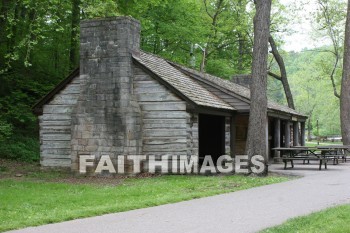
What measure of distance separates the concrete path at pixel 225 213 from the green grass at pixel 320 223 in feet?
1.06

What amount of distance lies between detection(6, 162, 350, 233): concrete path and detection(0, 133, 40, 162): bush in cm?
1228

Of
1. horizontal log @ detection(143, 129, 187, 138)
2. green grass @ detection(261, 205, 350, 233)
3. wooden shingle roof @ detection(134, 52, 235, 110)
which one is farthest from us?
wooden shingle roof @ detection(134, 52, 235, 110)

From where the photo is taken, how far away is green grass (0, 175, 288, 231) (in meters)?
8.75

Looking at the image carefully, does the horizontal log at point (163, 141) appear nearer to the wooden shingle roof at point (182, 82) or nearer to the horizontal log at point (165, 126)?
the horizontal log at point (165, 126)

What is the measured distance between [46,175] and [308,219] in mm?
11314

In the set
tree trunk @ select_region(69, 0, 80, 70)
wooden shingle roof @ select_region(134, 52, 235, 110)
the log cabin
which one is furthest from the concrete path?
tree trunk @ select_region(69, 0, 80, 70)

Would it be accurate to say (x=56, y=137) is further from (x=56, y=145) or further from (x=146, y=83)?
(x=146, y=83)

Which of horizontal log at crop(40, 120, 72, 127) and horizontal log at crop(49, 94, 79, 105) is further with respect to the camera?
horizontal log at crop(40, 120, 72, 127)

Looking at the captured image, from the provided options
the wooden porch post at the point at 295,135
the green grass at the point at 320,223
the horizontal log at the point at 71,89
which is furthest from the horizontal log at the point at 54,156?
the wooden porch post at the point at 295,135

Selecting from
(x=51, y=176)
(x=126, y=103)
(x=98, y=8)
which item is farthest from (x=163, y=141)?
(x=98, y=8)

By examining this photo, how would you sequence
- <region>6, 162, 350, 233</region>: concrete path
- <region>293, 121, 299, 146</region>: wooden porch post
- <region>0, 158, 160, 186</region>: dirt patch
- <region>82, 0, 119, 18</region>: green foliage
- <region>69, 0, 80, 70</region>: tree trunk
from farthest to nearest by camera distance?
<region>293, 121, 299, 146</region>: wooden porch post < <region>69, 0, 80, 70</region>: tree trunk < <region>82, 0, 119, 18</region>: green foliage < <region>0, 158, 160, 186</region>: dirt patch < <region>6, 162, 350, 233</region>: concrete path

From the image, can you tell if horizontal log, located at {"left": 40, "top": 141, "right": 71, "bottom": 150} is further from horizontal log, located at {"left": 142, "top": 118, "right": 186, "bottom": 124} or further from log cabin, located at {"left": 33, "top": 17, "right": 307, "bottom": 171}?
horizontal log, located at {"left": 142, "top": 118, "right": 186, "bottom": 124}

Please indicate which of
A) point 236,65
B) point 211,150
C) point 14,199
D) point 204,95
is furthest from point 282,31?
point 14,199

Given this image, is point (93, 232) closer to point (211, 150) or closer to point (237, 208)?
point (237, 208)
